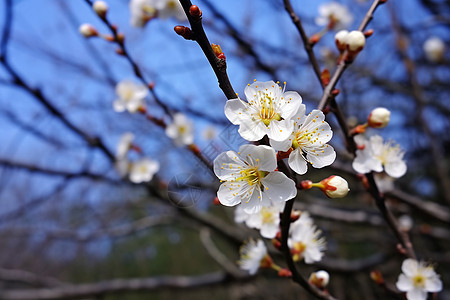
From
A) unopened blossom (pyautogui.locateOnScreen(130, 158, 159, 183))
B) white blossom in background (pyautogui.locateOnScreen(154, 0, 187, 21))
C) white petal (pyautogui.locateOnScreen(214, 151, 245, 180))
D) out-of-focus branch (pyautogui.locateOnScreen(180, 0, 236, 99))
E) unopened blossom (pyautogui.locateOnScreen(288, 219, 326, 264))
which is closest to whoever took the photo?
out-of-focus branch (pyautogui.locateOnScreen(180, 0, 236, 99))

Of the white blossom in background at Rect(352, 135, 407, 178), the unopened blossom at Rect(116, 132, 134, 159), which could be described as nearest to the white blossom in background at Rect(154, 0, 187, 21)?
the unopened blossom at Rect(116, 132, 134, 159)

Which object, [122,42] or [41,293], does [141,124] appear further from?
[122,42]

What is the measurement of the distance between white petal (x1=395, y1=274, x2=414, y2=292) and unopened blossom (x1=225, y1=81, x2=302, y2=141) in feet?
1.97

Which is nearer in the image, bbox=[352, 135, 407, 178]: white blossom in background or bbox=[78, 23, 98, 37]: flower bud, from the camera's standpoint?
bbox=[352, 135, 407, 178]: white blossom in background

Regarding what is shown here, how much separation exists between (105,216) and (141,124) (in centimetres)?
111

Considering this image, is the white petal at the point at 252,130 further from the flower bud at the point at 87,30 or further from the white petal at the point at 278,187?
the flower bud at the point at 87,30

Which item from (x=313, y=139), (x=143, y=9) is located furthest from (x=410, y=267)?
(x=143, y=9)

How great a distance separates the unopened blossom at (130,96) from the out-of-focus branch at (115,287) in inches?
54.8

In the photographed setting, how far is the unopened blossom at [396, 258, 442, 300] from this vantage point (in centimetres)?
89

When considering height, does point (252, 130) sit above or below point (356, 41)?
below

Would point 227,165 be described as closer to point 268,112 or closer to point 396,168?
point 268,112

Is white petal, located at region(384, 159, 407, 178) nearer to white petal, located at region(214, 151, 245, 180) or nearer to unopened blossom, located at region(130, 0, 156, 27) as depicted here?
white petal, located at region(214, 151, 245, 180)

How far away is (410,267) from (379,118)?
420mm

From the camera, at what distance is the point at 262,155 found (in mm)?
581
